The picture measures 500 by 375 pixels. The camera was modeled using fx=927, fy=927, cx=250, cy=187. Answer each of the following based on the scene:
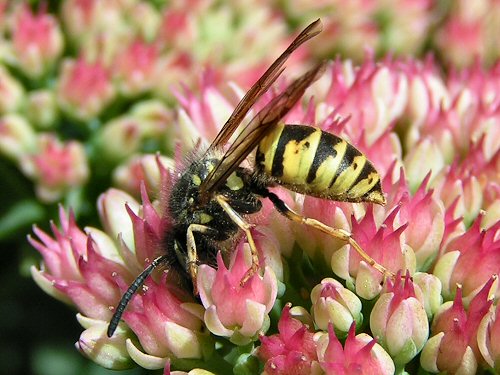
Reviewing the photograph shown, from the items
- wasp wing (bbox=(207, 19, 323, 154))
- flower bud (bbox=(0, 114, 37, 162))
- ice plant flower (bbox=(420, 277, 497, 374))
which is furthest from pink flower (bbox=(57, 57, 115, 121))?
ice plant flower (bbox=(420, 277, 497, 374))

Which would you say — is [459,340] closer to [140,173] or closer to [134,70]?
[140,173]

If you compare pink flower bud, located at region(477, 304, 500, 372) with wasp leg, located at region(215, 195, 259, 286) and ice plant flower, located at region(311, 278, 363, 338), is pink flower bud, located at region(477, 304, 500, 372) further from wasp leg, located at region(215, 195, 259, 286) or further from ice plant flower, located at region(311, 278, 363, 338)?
wasp leg, located at region(215, 195, 259, 286)

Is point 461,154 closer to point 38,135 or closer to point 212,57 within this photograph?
point 212,57

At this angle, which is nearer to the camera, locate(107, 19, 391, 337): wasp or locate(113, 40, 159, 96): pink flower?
locate(107, 19, 391, 337): wasp

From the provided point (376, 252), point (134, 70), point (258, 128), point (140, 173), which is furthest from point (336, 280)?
point (134, 70)

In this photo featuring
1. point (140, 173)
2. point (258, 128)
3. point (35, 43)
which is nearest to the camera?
point (258, 128)

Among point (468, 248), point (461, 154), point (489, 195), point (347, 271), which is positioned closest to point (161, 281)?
point (347, 271)
